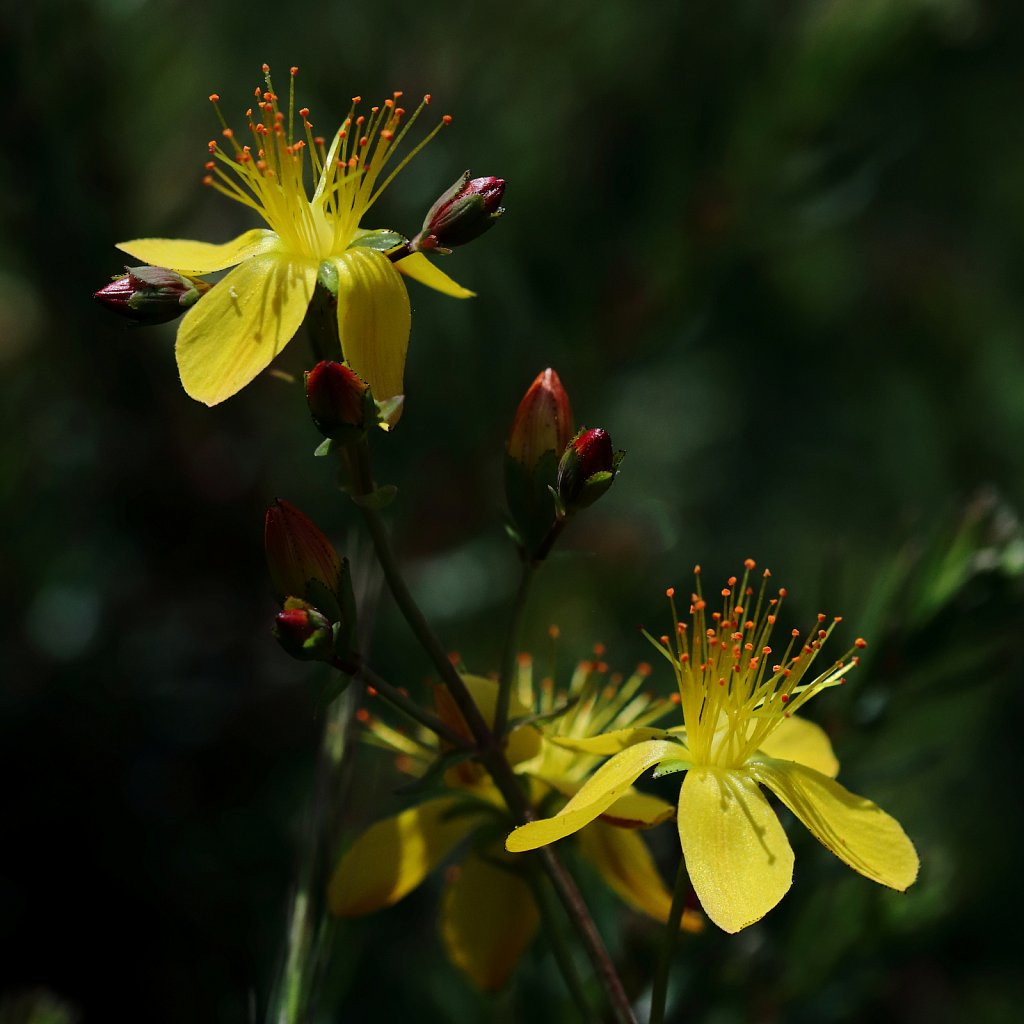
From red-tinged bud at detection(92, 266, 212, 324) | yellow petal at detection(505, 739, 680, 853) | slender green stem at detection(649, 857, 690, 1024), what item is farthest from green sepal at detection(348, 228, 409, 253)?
slender green stem at detection(649, 857, 690, 1024)

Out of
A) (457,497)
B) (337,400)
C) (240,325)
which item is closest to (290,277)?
(240,325)

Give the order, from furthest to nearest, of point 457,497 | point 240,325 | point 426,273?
1. point 457,497
2. point 426,273
3. point 240,325

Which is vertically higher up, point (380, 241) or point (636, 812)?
point (380, 241)

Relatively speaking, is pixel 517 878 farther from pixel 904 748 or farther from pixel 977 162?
pixel 977 162

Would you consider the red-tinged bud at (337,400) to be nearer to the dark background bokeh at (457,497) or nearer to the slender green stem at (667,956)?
the slender green stem at (667,956)

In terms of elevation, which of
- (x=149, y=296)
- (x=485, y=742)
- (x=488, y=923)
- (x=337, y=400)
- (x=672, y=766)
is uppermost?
(x=149, y=296)

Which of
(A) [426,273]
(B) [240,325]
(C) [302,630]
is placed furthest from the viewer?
(A) [426,273]

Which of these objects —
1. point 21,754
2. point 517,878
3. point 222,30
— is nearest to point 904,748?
point 517,878

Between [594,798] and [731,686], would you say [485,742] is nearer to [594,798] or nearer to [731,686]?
[594,798]
